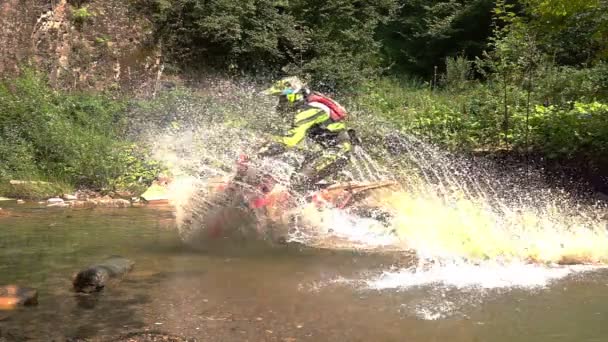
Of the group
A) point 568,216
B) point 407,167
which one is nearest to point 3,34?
point 407,167

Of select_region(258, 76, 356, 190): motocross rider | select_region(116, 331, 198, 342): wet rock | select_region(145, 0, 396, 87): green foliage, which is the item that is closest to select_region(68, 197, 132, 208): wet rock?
select_region(258, 76, 356, 190): motocross rider

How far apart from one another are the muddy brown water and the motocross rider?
1.24m

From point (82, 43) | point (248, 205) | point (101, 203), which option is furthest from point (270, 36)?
point (248, 205)

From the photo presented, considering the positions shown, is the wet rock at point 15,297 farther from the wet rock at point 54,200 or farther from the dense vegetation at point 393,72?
the dense vegetation at point 393,72

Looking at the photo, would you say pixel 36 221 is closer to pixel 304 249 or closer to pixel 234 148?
pixel 234 148

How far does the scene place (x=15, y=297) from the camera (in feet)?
19.0

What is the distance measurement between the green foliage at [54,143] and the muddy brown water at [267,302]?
238 inches

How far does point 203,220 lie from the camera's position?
8750 mm

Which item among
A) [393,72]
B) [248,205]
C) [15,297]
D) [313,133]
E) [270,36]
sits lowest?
[15,297]

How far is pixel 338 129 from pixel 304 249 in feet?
6.15

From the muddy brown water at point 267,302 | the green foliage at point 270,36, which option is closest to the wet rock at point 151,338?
the muddy brown water at point 267,302

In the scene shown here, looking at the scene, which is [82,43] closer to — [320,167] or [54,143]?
[54,143]

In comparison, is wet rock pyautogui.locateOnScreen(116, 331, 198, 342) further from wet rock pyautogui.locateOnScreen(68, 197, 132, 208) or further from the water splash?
wet rock pyautogui.locateOnScreen(68, 197, 132, 208)

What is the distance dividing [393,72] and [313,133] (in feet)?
61.9
